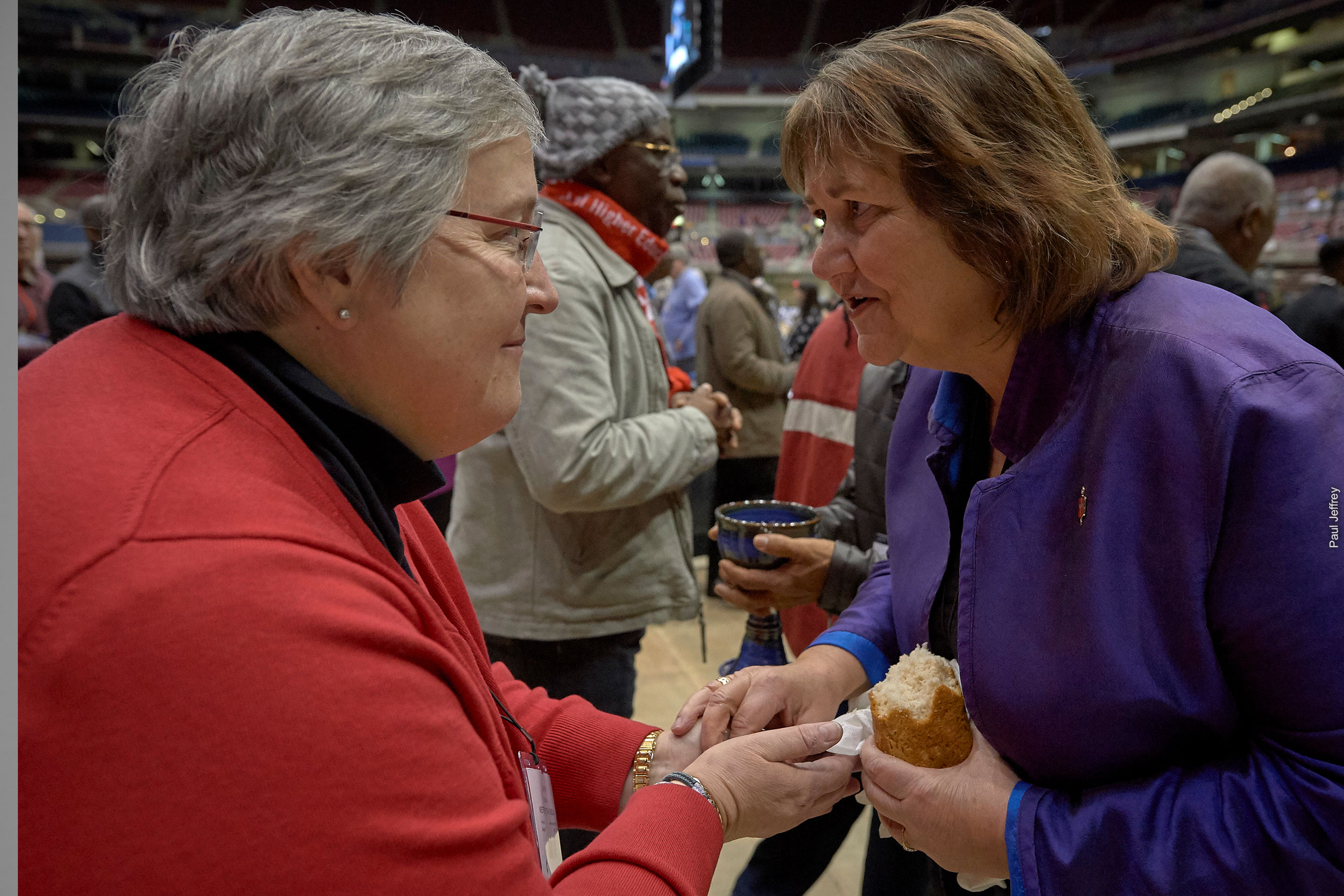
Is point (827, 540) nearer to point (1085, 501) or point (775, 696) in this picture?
point (775, 696)

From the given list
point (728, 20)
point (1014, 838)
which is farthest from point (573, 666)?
point (728, 20)

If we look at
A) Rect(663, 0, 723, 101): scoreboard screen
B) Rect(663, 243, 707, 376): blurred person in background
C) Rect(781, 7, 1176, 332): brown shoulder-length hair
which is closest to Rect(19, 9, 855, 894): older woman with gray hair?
Rect(781, 7, 1176, 332): brown shoulder-length hair

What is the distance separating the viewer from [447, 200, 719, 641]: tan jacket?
1.90 meters

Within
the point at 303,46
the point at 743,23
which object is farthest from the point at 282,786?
the point at 743,23

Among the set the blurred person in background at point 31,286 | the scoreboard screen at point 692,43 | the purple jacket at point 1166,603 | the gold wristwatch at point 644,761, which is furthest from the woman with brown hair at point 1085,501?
the scoreboard screen at point 692,43

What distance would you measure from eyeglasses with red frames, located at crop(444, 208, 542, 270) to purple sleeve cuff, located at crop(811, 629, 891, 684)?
83cm

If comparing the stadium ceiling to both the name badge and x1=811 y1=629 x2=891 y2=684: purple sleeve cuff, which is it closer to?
x1=811 y1=629 x2=891 y2=684: purple sleeve cuff

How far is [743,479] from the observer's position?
4613 millimetres

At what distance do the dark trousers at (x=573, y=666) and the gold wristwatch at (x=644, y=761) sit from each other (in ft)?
2.61

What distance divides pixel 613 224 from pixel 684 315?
5.08 m

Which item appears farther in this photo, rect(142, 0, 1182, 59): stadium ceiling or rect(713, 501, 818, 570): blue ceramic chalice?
rect(142, 0, 1182, 59): stadium ceiling

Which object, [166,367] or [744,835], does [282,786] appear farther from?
[744,835]

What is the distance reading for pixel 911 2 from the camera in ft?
63.8

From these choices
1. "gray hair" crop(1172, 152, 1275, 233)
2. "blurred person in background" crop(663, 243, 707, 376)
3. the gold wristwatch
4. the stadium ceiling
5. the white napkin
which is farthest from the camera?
the stadium ceiling
